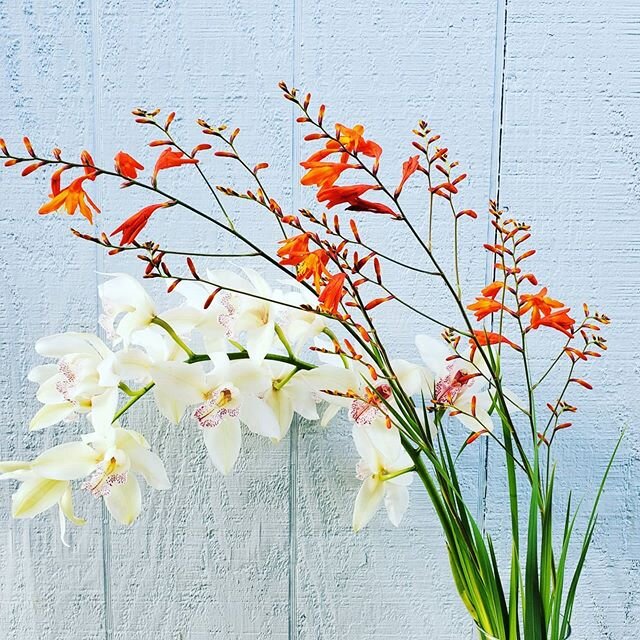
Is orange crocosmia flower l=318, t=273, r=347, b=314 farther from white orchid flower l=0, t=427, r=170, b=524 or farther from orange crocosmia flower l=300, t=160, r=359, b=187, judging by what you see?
white orchid flower l=0, t=427, r=170, b=524

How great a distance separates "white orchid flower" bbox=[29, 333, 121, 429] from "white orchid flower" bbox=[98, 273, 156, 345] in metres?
0.02

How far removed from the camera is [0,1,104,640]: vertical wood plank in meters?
0.78

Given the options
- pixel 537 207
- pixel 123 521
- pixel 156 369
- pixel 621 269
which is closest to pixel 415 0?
pixel 537 207

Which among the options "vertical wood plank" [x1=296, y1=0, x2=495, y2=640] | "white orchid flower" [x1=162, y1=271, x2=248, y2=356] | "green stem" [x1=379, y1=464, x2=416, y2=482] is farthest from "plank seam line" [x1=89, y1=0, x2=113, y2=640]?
"green stem" [x1=379, y1=464, x2=416, y2=482]

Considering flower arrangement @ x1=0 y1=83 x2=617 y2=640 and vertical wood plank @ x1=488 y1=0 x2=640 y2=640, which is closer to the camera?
flower arrangement @ x1=0 y1=83 x2=617 y2=640

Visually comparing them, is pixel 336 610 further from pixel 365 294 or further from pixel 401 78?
pixel 401 78

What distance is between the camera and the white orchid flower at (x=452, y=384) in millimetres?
690

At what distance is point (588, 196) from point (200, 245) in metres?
0.40

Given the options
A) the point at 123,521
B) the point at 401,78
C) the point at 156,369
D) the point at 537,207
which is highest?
the point at 401,78

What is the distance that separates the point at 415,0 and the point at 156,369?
45 cm

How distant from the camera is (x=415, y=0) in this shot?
0.78 m

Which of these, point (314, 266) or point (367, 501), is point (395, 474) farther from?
point (314, 266)

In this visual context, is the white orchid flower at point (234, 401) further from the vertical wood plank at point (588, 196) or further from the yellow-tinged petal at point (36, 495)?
the vertical wood plank at point (588, 196)

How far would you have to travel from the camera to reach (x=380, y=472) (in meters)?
0.73
